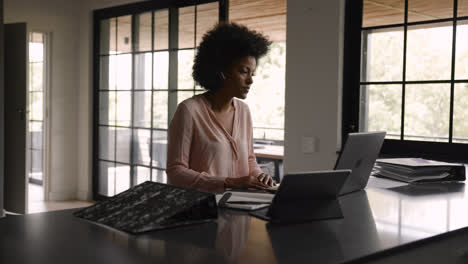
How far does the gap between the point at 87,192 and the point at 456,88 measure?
4414 mm

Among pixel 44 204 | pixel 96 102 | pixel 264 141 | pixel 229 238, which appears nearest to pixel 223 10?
pixel 96 102

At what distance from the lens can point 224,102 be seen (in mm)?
2455

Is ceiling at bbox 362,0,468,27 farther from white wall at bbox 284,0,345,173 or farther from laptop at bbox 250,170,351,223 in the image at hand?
laptop at bbox 250,170,351,223

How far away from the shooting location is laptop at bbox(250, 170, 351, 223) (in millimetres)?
1341

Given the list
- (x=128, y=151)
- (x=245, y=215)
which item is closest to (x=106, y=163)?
(x=128, y=151)

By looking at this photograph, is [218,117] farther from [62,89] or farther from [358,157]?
[62,89]

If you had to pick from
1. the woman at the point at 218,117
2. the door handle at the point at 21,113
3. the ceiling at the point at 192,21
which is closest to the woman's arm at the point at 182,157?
the woman at the point at 218,117

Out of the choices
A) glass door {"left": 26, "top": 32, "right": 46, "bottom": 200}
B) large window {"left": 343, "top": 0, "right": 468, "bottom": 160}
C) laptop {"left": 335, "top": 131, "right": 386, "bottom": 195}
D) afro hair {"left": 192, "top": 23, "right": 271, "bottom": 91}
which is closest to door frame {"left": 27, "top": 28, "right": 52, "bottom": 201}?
glass door {"left": 26, "top": 32, "right": 46, "bottom": 200}

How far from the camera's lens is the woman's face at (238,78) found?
240 centimetres

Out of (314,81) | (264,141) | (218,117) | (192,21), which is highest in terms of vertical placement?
(192,21)

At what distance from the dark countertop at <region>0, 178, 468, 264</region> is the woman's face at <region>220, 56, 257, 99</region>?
98 cm

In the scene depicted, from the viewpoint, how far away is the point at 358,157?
1811 millimetres

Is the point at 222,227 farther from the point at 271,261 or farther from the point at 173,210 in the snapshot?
the point at 271,261

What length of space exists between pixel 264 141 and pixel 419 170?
7145 mm
